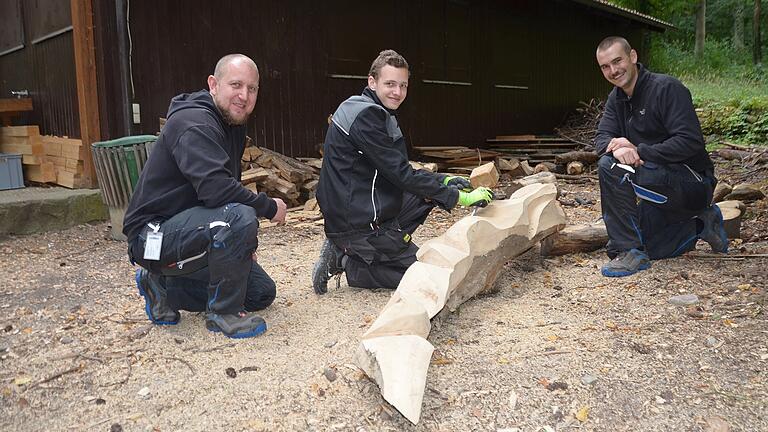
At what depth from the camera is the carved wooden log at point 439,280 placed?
2562 millimetres

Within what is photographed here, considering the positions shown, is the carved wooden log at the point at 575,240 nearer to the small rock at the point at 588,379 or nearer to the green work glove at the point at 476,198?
the green work glove at the point at 476,198

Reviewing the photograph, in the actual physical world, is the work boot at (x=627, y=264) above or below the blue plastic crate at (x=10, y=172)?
below

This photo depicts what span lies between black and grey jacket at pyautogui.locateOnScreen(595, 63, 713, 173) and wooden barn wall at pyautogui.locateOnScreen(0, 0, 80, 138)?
5863 millimetres

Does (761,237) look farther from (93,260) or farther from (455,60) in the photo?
(455,60)

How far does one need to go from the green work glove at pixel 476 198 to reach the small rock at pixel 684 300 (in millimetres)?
1255

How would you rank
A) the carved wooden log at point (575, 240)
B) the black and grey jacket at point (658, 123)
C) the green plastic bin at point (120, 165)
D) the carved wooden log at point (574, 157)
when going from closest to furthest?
the black and grey jacket at point (658, 123), the carved wooden log at point (575, 240), the green plastic bin at point (120, 165), the carved wooden log at point (574, 157)

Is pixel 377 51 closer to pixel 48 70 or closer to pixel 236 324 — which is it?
pixel 48 70

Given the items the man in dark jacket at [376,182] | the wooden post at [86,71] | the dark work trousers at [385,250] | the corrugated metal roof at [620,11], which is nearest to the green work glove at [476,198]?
the man in dark jacket at [376,182]

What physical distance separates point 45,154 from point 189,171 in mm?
5479

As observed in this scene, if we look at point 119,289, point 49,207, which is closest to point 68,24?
point 49,207

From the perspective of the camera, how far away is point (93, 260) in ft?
17.5

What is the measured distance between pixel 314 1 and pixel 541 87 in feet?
23.5

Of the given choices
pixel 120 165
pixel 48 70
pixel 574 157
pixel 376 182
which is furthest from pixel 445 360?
pixel 574 157

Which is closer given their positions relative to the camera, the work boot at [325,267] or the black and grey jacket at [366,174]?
the black and grey jacket at [366,174]
